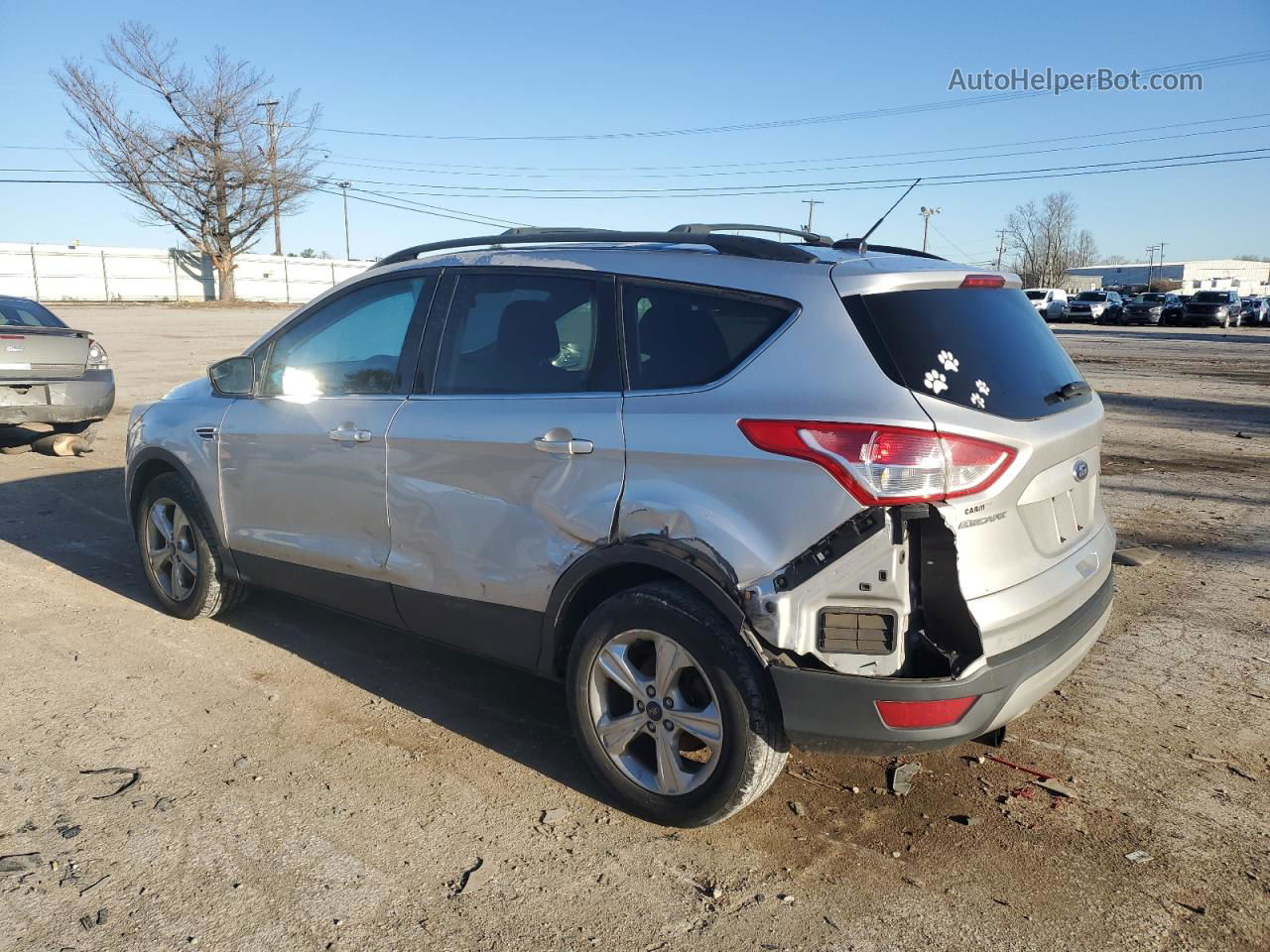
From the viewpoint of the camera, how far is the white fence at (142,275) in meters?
51.8

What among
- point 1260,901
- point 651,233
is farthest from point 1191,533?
point 651,233

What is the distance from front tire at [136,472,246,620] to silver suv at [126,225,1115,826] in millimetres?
1037

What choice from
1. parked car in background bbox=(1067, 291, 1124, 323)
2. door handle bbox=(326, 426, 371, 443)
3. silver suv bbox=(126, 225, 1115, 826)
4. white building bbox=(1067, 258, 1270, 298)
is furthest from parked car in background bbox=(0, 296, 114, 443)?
white building bbox=(1067, 258, 1270, 298)

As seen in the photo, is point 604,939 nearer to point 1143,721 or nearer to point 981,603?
point 981,603

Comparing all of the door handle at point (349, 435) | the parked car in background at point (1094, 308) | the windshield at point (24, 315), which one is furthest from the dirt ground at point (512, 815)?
the parked car in background at point (1094, 308)

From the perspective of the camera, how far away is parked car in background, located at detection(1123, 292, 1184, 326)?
157 ft

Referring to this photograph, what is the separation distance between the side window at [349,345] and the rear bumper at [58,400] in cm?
610

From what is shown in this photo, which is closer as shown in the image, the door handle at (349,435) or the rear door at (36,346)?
the door handle at (349,435)

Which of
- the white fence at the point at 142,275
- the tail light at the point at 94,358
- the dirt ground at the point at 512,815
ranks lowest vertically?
the dirt ground at the point at 512,815

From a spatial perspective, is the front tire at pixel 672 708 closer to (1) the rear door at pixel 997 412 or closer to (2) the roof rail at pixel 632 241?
(1) the rear door at pixel 997 412

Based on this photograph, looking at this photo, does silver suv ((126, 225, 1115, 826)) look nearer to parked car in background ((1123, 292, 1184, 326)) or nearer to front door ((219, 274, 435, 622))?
front door ((219, 274, 435, 622))

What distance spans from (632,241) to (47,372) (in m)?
8.08

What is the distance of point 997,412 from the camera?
293 cm

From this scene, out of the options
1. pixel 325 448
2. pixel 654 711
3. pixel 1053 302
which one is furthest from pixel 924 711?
pixel 1053 302
